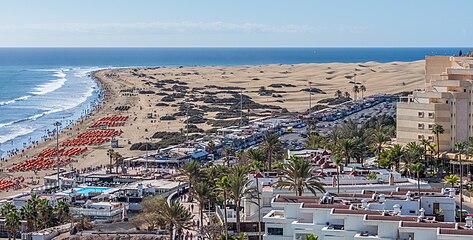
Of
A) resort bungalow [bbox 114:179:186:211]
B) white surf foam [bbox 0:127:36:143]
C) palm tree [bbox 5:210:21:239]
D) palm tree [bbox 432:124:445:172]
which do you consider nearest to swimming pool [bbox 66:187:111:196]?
resort bungalow [bbox 114:179:186:211]

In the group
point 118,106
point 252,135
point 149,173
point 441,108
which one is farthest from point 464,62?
point 118,106

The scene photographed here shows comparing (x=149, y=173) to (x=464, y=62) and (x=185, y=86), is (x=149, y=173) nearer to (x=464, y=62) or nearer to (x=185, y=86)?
(x=464, y=62)

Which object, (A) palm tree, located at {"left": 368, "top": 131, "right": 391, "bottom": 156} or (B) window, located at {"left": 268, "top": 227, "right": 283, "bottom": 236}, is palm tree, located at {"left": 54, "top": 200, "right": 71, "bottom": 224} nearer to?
(B) window, located at {"left": 268, "top": 227, "right": 283, "bottom": 236}

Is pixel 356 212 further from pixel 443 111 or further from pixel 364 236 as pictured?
pixel 443 111

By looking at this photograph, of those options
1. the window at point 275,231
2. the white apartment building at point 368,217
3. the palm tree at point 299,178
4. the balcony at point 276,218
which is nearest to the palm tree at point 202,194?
the palm tree at point 299,178

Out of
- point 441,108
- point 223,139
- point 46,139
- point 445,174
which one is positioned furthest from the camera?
point 46,139

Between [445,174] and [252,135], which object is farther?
[252,135]

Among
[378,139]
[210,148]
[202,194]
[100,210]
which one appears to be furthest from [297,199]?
[210,148]
